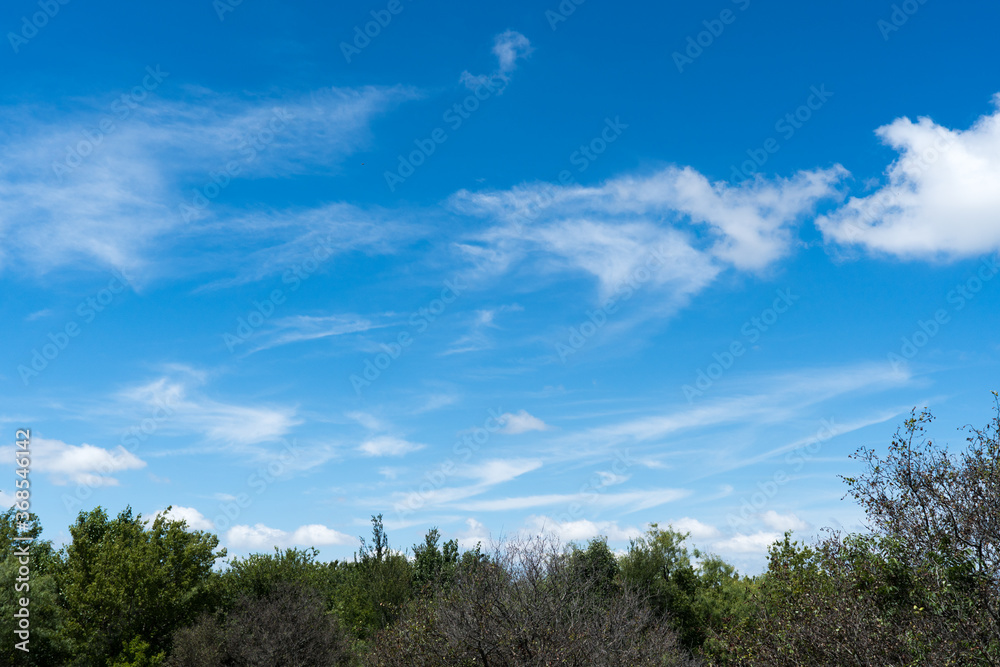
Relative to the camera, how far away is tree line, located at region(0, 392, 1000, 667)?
11039 mm

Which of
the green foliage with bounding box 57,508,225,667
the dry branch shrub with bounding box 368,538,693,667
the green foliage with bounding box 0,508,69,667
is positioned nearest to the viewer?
the dry branch shrub with bounding box 368,538,693,667

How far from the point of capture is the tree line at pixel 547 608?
11039 mm

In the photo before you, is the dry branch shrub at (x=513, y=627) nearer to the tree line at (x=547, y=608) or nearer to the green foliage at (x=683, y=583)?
the tree line at (x=547, y=608)

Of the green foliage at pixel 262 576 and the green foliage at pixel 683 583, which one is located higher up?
the green foliage at pixel 262 576

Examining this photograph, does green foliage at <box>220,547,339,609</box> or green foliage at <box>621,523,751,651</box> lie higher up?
green foliage at <box>220,547,339,609</box>

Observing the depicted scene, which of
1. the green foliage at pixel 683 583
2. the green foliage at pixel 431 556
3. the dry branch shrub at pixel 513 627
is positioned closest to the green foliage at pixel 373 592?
the green foliage at pixel 431 556

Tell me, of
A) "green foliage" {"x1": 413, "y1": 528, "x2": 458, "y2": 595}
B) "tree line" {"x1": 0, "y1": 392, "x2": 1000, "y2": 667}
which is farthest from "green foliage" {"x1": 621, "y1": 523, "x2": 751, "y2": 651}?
"green foliage" {"x1": 413, "y1": 528, "x2": 458, "y2": 595}

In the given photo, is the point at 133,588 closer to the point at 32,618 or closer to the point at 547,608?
the point at 32,618

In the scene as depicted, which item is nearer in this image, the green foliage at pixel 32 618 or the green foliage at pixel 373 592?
the green foliage at pixel 32 618

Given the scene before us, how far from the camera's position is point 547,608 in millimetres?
15750

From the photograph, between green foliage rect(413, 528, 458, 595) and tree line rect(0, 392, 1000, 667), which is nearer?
tree line rect(0, 392, 1000, 667)

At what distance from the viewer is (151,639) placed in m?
33.4

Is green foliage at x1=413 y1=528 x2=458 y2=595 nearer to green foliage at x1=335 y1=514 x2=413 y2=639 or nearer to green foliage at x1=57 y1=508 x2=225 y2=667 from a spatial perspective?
green foliage at x1=335 y1=514 x2=413 y2=639

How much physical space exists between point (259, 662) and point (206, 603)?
871cm
